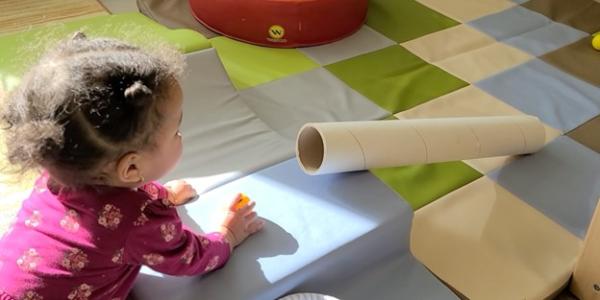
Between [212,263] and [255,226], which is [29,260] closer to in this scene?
[212,263]

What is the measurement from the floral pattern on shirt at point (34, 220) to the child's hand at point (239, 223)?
295 millimetres

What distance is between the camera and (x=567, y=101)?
1752 millimetres

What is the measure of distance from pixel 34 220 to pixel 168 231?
176 mm

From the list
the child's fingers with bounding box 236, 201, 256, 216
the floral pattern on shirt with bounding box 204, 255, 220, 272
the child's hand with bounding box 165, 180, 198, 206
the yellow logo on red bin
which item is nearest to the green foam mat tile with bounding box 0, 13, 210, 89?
the yellow logo on red bin

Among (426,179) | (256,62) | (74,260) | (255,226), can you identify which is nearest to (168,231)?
(74,260)

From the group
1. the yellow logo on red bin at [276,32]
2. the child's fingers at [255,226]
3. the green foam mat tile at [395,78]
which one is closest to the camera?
the child's fingers at [255,226]

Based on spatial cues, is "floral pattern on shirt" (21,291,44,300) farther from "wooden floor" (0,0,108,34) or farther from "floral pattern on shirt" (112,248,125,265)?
"wooden floor" (0,0,108,34)

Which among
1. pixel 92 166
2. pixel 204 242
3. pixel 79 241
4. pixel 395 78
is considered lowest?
pixel 395 78

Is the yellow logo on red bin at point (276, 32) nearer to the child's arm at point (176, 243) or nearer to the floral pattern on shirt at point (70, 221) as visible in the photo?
the child's arm at point (176, 243)

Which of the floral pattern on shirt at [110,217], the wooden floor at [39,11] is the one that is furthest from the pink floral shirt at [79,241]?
the wooden floor at [39,11]

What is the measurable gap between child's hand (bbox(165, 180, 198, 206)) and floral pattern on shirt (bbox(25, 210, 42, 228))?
297 mm

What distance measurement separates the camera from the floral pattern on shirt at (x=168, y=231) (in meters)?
0.85

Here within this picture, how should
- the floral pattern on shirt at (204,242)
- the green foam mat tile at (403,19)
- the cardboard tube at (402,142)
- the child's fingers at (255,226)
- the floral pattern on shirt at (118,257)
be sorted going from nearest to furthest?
1. the floral pattern on shirt at (118,257)
2. the floral pattern on shirt at (204,242)
3. the child's fingers at (255,226)
4. the cardboard tube at (402,142)
5. the green foam mat tile at (403,19)

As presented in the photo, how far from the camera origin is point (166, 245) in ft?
2.82
